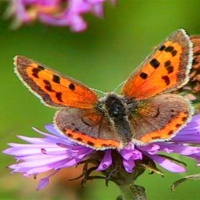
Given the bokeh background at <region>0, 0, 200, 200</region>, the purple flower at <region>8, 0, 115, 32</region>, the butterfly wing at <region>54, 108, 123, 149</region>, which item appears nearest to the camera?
the butterfly wing at <region>54, 108, 123, 149</region>

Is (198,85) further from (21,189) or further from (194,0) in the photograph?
(194,0)

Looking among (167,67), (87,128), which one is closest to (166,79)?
(167,67)

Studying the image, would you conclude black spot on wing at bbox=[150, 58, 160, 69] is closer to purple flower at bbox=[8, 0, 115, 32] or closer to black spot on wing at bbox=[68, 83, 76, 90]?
black spot on wing at bbox=[68, 83, 76, 90]

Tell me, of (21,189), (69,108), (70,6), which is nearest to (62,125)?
(69,108)

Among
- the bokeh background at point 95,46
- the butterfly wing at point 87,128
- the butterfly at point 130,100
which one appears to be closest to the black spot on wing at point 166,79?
the butterfly at point 130,100

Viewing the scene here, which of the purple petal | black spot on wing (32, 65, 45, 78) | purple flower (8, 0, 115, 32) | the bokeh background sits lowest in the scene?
the purple petal

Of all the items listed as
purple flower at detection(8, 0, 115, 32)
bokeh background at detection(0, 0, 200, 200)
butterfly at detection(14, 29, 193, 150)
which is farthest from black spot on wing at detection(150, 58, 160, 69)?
bokeh background at detection(0, 0, 200, 200)

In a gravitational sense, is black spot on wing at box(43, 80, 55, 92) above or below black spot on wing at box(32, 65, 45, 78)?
below

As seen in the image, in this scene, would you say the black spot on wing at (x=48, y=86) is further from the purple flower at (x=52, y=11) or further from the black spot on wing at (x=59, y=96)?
the purple flower at (x=52, y=11)
